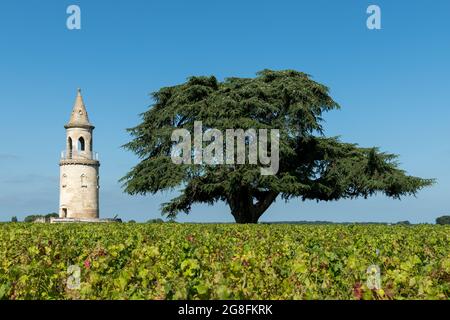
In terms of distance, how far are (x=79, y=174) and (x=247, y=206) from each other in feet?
59.3

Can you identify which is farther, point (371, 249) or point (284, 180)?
point (284, 180)

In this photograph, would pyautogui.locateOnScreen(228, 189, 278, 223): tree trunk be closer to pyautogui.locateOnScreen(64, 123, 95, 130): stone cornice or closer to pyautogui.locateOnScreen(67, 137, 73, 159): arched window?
pyautogui.locateOnScreen(64, 123, 95, 130): stone cornice

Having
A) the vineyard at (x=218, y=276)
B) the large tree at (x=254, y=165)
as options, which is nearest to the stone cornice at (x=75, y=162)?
the large tree at (x=254, y=165)

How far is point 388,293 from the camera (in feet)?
21.8

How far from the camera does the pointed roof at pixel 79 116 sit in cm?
5531

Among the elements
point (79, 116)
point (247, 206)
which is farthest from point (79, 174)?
point (247, 206)

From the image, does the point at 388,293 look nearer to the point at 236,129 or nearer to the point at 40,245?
the point at 40,245

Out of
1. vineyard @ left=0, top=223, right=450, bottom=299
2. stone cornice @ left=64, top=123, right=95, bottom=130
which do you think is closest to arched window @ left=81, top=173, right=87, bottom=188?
stone cornice @ left=64, top=123, right=95, bottom=130

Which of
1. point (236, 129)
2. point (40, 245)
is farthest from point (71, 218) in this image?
point (40, 245)

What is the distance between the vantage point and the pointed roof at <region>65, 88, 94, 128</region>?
55312 millimetres

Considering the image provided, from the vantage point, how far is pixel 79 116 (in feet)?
184

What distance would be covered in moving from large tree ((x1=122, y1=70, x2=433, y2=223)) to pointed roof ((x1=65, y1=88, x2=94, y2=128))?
39.1 feet

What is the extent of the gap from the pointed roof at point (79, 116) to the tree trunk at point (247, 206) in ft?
61.1
